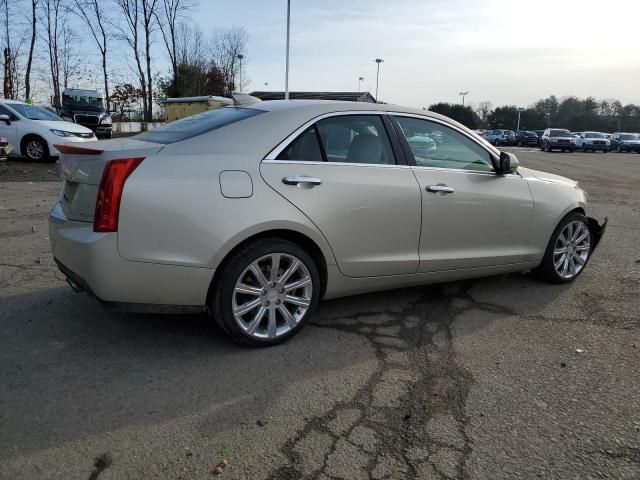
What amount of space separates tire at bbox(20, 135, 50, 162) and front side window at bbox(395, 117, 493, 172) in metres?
12.4

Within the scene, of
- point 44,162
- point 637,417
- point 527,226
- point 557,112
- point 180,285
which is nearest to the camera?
point 637,417

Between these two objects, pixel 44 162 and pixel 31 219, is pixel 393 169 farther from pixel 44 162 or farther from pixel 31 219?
pixel 44 162

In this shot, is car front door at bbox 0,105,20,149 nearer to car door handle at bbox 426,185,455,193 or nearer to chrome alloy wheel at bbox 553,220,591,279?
car door handle at bbox 426,185,455,193

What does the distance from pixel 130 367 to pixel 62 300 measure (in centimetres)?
138

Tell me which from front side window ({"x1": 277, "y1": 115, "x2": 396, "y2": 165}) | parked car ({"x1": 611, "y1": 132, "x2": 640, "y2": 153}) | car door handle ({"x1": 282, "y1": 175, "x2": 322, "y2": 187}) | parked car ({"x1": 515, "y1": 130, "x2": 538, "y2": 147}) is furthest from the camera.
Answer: parked car ({"x1": 515, "y1": 130, "x2": 538, "y2": 147})

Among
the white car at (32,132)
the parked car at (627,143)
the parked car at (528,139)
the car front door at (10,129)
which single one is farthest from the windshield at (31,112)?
the parked car at (528,139)

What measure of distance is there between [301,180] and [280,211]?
0.86 ft

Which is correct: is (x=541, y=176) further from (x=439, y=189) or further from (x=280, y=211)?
(x=280, y=211)

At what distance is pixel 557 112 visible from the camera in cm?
9925

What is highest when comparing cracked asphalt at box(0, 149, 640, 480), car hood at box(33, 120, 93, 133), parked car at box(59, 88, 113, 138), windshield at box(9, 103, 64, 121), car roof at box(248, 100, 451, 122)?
parked car at box(59, 88, 113, 138)

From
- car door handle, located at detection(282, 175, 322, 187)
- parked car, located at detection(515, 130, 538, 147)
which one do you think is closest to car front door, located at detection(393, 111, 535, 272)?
car door handle, located at detection(282, 175, 322, 187)

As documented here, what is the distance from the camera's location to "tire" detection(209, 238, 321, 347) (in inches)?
128

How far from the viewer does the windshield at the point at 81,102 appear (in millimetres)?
22672

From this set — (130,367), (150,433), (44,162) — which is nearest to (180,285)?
(130,367)
